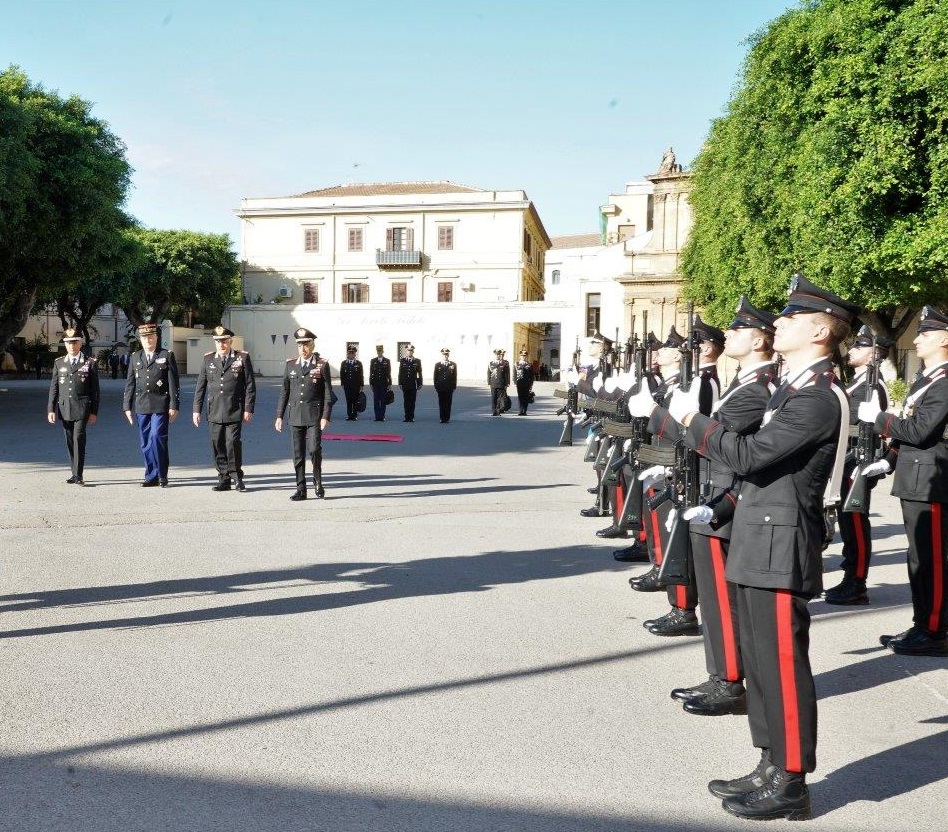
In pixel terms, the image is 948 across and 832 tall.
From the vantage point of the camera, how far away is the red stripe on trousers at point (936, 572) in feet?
Answer: 18.9

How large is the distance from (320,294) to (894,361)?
4370cm

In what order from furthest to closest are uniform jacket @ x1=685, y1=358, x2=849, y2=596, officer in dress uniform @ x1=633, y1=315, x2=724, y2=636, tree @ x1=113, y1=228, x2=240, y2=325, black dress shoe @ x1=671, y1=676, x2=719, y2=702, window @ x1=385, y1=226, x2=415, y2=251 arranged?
window @ x1=385, y1=226, x2=415, y2=251 → tree @ x1=113, y1=228, x2=240, y2=325 → officer in dress uniform @ x1=633, y1=315, x2=724, y2=636 → black dress shoe @ x1=671, y1=676, x2=719, y2=702 → uniform jacket @ x1=685, y1=358, x2=849, y2=596

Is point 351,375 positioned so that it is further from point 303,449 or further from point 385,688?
point 385,688

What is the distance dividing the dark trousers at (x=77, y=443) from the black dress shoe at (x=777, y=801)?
1023cm

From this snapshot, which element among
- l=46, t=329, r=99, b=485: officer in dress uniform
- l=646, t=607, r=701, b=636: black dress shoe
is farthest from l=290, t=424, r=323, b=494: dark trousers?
l=646, t=607, r=701, b=636: black dress shoe

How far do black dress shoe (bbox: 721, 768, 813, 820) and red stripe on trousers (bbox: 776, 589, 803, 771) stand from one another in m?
0.06

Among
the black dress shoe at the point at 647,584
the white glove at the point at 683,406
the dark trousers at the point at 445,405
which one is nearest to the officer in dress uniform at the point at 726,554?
the white glove at the point at 683,406

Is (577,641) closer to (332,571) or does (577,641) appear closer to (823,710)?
(823,710)

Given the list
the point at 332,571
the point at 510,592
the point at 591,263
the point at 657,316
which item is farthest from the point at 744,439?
the point at 591,263

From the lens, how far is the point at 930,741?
14.4ft

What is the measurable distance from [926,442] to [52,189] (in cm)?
2249

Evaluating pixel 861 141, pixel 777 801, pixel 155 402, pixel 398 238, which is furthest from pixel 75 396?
pixel 398 238

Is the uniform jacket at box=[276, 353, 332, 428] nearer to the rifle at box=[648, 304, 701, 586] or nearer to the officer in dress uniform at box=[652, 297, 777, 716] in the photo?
the rifle at box=[648, 304, 701, 586]

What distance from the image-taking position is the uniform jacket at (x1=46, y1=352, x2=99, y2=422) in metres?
12.2
